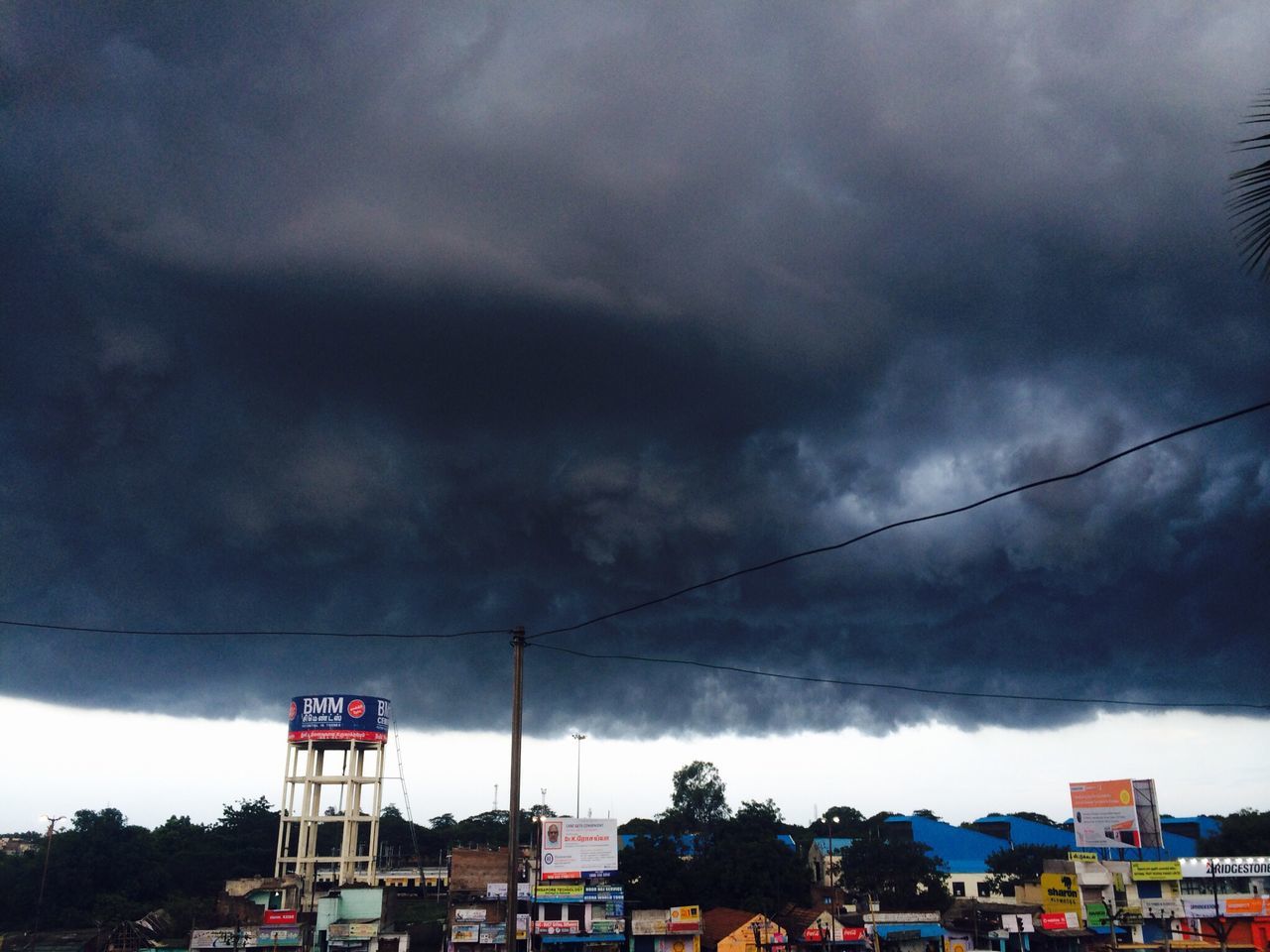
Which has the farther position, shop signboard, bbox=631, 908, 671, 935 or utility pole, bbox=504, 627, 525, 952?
shop signboard, bbox=631, 908, 671, 935

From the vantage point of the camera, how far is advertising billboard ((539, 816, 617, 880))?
303ft

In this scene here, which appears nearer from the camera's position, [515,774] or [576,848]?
[515,774]

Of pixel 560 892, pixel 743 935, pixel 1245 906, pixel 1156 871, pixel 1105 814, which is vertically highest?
pixel 1105 814

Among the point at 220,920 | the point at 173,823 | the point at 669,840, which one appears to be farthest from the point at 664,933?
the point at 173,823

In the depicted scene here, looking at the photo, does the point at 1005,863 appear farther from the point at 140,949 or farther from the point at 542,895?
the point at 140,949

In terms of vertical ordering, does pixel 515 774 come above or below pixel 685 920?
above

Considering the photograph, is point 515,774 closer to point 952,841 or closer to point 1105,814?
point 1105,814

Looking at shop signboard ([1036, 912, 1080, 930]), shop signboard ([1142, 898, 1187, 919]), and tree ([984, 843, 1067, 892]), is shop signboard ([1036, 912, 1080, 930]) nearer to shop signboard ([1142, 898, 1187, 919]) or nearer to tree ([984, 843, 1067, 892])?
shop signboard ([1142, 898, 1187, 919])

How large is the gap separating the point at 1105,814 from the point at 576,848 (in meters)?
55.3

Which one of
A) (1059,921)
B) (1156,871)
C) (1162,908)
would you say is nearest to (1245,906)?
(1162,908)

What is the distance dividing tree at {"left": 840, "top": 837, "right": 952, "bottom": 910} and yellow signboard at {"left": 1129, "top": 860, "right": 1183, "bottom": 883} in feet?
67.8

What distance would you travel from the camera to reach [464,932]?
8850 cm

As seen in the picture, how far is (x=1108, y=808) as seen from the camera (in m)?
101

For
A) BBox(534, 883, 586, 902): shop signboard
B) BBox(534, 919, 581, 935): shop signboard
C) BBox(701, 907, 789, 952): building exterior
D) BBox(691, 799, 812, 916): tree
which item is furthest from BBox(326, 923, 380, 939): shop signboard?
BBox(691, 799, 812, 916): tree
